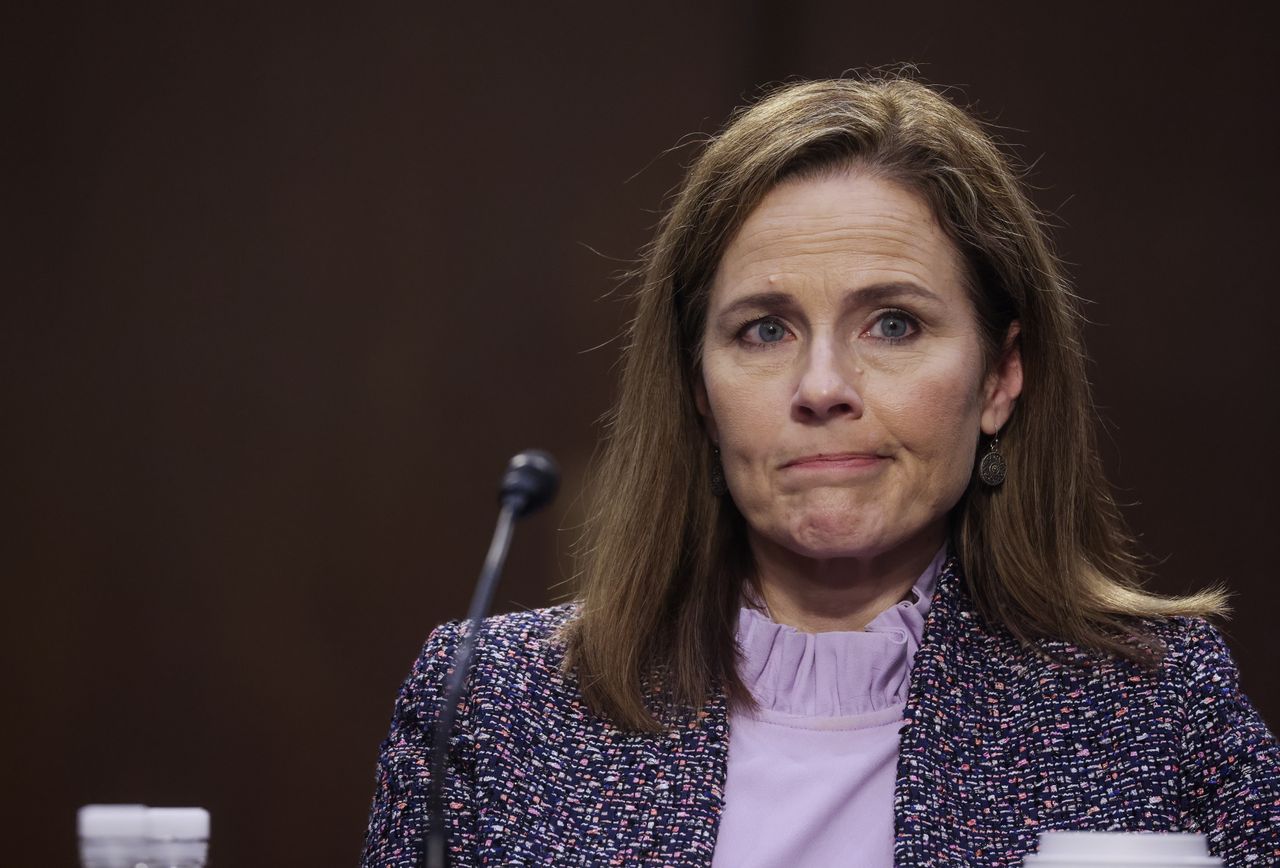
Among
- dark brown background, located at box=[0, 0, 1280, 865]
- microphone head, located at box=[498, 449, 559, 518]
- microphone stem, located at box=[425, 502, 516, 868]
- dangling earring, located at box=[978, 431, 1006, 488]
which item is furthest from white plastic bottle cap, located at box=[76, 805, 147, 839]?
dark brown background, located at box=[0, 0, 1280, 865]

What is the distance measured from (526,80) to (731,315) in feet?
4.93

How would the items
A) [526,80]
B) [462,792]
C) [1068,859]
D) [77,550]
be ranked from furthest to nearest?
1. [526,80]
2. [77,550]
3. [462,792]
4. [1068,859]

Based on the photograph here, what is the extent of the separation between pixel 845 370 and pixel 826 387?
0.04 metres

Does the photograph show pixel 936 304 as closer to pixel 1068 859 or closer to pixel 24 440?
pixel 1068 859

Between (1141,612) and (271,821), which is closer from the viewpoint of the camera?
(1141,612)

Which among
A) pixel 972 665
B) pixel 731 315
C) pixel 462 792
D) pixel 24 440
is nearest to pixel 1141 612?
pixel 972 665

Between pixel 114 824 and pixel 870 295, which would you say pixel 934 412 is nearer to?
pixel 870 295

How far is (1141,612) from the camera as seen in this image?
1.89 meters

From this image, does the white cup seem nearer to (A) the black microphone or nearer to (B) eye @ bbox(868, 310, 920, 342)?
(A) the black microphone

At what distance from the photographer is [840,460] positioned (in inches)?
71.2

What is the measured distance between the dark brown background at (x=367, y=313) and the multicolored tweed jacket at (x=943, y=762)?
49.4 inches

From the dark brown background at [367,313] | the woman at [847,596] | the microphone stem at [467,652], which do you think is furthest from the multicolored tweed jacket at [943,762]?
the dark brown background at [367,313]

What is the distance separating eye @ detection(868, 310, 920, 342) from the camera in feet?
6.10

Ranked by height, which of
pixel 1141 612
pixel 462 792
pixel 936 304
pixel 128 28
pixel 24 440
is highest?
pixel 128 28
